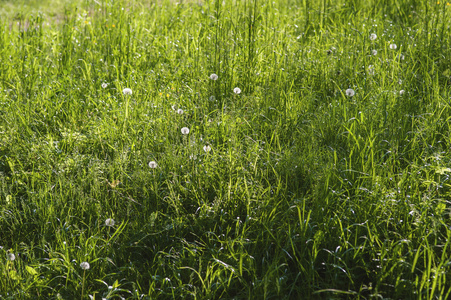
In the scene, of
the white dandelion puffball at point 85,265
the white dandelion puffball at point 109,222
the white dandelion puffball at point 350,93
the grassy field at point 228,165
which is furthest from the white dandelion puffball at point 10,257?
the white dandelion puffball at point 350,93

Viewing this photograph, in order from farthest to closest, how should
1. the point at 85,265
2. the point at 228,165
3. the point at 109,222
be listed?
the point at 228,165
the point at 109,222
the point at 85,265

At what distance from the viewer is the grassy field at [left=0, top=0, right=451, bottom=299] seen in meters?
2.06

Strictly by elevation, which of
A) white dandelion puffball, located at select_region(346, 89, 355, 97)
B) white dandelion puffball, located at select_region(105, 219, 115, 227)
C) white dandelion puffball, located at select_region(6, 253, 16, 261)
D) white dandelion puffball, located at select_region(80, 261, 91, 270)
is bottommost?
white dandelion puffball, located at select_region(6, 253, 16, 261)

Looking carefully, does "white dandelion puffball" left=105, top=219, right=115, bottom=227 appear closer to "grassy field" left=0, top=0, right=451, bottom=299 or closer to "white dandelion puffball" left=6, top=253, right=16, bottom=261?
"grassy field" left=0, top=0, right=451, bottom=299

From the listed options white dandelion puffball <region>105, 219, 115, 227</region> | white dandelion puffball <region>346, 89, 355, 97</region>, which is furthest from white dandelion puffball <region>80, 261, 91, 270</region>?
white dandelion puffball <region>346, 89, 355, 97</region>

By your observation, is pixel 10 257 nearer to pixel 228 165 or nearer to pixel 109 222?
pixel 109 222

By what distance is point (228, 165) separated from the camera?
2.58 m

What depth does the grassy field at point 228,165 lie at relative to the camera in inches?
81.0

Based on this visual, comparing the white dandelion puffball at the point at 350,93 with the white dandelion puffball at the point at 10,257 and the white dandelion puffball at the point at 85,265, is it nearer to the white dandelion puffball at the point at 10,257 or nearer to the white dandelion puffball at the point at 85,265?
the white dandelion puffball at the point at 85,265

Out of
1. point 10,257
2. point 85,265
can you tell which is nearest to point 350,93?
point 85,265

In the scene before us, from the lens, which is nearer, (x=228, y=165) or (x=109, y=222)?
(x=109, y=222)

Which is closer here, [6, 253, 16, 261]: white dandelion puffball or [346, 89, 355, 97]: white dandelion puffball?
[6, 253, 16, 261]: white dandelion puffball

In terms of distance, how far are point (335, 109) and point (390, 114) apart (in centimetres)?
36

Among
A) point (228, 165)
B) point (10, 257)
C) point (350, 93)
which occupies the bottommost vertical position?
point (10, 257)
